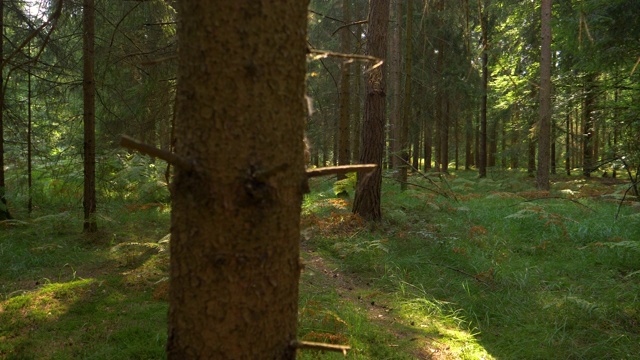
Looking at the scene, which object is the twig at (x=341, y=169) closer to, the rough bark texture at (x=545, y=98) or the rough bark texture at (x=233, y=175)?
the rough bark texture at (x=233, y=175)

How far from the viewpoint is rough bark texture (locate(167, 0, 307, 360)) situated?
130 centimetres

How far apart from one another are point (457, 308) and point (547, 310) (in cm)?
96

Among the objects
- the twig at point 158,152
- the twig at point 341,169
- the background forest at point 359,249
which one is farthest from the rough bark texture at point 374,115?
the twig at point 158,152

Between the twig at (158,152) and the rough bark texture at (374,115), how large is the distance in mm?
6914

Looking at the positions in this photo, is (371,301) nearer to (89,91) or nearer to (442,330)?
(442,330)

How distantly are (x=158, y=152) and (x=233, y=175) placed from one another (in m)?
0.24

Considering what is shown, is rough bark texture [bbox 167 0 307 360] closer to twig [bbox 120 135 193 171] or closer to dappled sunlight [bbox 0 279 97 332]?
twig [bbox 120 135 193 171]

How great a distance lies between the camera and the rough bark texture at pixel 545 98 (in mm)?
12422

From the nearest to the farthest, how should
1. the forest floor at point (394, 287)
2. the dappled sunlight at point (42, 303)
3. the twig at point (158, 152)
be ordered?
the twig at point (158, 152)
the forest floor at point (394, 287)
the dappled sunlight at point (42, 303)

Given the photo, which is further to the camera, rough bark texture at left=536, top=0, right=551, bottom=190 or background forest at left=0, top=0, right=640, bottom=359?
rough bark texture at left=536, top=0, right=551, bottom=190

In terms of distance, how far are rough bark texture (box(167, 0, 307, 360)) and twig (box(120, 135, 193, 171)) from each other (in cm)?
3

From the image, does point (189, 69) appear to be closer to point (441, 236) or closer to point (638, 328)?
point (638, 328)

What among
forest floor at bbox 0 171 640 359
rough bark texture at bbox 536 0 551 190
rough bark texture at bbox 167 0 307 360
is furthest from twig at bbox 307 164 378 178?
rough bark texture at bbox 536 0 551 190

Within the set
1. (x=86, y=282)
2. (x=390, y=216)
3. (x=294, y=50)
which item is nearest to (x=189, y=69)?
(x=294, y=50)
